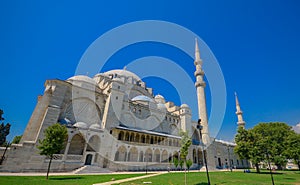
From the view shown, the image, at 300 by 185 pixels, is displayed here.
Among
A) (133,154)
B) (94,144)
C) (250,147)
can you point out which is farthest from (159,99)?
(94,144)

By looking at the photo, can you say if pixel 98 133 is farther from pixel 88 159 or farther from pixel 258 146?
pixel 258 146

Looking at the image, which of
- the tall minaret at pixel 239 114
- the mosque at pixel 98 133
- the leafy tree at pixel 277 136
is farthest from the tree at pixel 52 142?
the tall minaret at pixel 239 114

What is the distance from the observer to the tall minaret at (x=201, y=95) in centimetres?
3519

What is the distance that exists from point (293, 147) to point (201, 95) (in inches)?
770

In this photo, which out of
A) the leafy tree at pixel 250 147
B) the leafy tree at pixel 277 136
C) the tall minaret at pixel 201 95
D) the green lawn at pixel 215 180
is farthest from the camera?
the tall minaret at pixel 201 95

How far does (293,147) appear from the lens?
2944 centimetres

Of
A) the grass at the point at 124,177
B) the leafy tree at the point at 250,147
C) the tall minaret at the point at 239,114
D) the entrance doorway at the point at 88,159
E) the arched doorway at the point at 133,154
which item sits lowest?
the grass at the point at 124,177

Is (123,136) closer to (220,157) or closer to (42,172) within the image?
(42,172)

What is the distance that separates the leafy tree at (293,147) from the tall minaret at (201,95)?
14510 millimetres

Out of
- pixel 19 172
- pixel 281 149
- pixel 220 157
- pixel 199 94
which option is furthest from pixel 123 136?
pixel 281 149

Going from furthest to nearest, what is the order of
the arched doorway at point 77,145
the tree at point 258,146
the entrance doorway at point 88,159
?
the tree at point 258,146
the arched doorway at point 77,145
the entrance doorway at point 88,159

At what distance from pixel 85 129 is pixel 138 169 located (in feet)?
33.7

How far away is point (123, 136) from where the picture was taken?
990 inches

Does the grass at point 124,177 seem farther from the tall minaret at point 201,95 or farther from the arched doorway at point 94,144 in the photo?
the tall minaret at point 201,95
